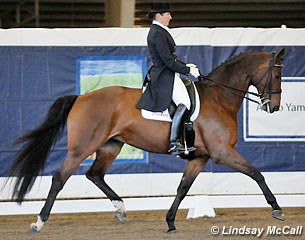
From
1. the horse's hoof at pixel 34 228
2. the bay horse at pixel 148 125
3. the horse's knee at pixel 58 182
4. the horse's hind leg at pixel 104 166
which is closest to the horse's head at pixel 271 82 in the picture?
the bay horse at pixel 148 125

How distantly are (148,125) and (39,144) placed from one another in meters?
1.09

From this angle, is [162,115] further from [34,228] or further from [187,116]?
[34,228]

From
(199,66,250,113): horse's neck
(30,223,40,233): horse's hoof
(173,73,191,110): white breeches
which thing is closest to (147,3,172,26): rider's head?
(173,73,191,110): white breeches

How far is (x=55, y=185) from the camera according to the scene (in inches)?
292

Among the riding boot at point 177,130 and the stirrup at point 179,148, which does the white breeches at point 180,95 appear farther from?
the stirrup at point 179,148

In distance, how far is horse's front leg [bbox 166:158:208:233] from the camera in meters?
7.48

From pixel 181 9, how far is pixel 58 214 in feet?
35.6

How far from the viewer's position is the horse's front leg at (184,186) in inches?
295

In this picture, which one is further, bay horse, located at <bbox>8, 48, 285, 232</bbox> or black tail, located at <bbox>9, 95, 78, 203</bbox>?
black tail, located at <bbox>9, 95, 78, 203</bbox>

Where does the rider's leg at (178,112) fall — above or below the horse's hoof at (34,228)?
above

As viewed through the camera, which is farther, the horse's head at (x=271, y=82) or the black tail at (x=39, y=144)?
the black tail at (x=39, y=144)

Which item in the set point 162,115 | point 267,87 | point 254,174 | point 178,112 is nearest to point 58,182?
point 162,115

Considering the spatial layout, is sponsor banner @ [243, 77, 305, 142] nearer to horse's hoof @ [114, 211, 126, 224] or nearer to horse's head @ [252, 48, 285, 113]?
horse's head @ [252, 48, 285, 113]

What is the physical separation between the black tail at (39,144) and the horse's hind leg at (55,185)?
33 centimetres
